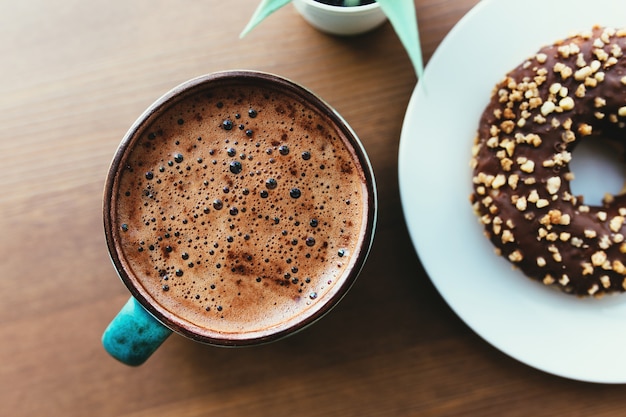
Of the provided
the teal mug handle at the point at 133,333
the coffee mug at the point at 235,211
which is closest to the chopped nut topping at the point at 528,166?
the coffee mug at the point at 235,211

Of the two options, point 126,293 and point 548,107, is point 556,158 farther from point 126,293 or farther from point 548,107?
point 126,293

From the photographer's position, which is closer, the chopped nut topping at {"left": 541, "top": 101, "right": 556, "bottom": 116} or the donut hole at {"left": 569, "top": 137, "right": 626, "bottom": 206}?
the chopped nut topping at {"left": 541, "top": 101, "right": 556, "bottom": 116}

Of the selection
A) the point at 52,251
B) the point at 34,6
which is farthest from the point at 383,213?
the point at 34,6

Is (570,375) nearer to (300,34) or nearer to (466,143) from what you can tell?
(466,143)

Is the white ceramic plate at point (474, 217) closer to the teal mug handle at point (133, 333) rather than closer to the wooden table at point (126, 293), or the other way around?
the wooden table at point (126, 293)

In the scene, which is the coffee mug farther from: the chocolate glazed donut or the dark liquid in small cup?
the chocolate glazed donut

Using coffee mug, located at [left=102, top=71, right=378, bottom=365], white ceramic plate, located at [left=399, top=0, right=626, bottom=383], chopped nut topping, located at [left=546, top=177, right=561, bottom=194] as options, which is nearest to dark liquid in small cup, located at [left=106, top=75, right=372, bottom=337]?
coffee mug, located at [left=102, top=71, right=378, bottom=365]

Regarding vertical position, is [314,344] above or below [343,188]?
below
